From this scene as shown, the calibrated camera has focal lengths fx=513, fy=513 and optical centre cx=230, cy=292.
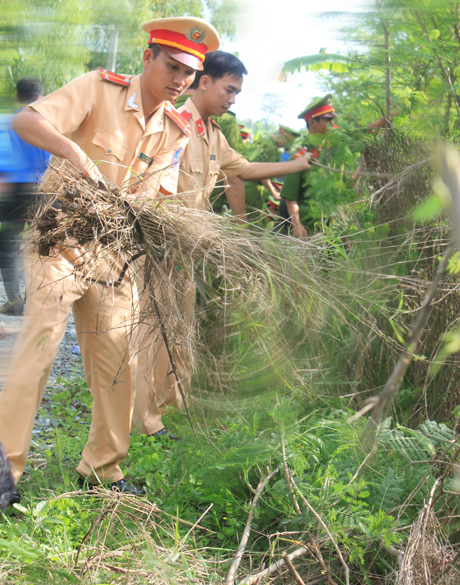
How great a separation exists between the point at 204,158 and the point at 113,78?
3.47 ft

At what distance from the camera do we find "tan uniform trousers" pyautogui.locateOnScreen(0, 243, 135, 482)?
2193 millimetres

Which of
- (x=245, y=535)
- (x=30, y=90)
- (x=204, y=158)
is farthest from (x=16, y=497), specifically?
(x=30, y=90)

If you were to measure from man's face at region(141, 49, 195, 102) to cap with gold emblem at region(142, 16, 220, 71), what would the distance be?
0.12 ft

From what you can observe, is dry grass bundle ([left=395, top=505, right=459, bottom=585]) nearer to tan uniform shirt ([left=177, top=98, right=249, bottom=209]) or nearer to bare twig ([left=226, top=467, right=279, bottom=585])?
bare twig ([left=226, top=467, right=279, bottom=585])

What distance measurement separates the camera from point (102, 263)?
2346mm

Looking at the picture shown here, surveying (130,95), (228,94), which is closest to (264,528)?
(130,95)

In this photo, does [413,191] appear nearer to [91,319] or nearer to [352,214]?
[352,214]

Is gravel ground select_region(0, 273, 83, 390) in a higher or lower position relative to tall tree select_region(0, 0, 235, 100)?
lower

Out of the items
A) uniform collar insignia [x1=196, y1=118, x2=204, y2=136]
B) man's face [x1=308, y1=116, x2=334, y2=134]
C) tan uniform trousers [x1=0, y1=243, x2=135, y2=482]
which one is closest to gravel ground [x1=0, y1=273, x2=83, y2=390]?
tan uniform trousers [x1=0, y1=243, x2=135, y2=482]

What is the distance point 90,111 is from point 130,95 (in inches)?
10.2

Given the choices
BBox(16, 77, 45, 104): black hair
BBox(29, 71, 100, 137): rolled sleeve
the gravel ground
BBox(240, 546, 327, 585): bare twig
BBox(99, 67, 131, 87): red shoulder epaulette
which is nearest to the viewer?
BBox(240, 546, 327, 585): bare twig

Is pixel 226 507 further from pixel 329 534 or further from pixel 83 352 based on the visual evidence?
pixel 83 352

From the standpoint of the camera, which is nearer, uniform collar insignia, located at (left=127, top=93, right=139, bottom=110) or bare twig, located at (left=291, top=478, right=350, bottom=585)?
bare twig, located at (left=291, top=478, right=350, bottom=585)

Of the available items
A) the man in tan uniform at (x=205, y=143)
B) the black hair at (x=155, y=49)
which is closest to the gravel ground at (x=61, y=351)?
the man in tan uniform at (x=205, y=143)
